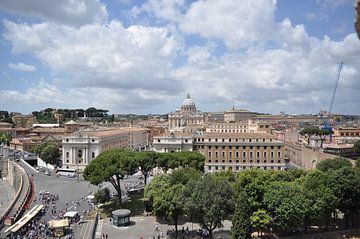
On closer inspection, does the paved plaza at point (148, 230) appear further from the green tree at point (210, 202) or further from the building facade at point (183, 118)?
the building facade at point (183, 118)

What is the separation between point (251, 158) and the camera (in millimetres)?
72312

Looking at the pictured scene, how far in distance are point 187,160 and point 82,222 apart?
19.3m

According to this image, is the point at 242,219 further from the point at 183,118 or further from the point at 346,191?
the point at 183,118

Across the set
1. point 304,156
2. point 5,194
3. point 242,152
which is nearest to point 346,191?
point 242,152

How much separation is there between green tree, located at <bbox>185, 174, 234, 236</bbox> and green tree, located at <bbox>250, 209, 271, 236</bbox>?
2195 mm

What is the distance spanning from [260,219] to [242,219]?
306 centimetres

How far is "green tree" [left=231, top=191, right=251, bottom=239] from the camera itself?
3111 cm

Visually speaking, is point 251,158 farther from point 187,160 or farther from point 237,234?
point 237,234

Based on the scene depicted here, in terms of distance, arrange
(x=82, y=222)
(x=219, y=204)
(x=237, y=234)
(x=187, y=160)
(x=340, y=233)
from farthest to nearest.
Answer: (x=187, y=160), (x=82, y=222), (x=340, y=233), (x=219, y=204), (x=237, y=234)

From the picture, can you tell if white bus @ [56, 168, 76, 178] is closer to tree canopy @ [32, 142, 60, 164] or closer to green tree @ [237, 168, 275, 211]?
tree canopy @ [32, 142, 60, 164]

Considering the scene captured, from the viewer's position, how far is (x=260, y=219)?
33500 millimetres

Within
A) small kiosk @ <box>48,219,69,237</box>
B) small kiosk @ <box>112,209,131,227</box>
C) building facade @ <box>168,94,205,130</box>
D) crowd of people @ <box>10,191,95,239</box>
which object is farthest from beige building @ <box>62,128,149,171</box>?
building facade @ <box>168,94,205,130</box>

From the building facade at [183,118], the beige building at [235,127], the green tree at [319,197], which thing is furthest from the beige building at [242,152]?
the building facade at [183,118]

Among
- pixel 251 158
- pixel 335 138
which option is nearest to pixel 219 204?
pixel 251 158
